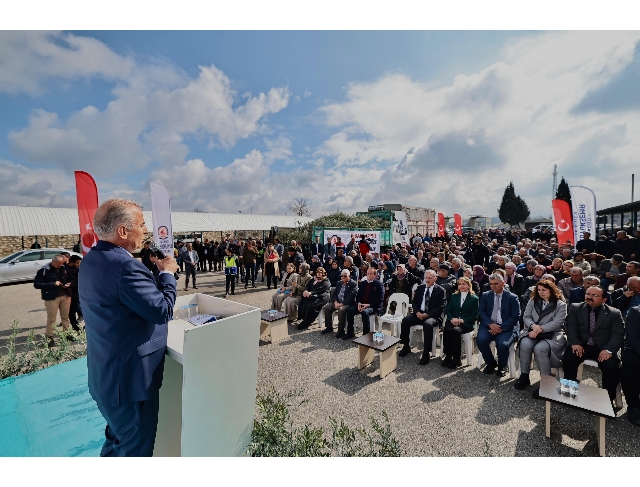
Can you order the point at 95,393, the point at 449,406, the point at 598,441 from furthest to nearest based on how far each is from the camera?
the point at 449,406, the point at 598,441, the point at 95,393

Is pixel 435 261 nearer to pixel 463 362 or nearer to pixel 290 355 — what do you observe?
pixel 463 362

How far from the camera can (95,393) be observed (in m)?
1.83

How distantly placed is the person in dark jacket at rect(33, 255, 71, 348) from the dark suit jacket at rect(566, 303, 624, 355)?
8856mm

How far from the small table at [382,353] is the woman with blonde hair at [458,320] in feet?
2.93

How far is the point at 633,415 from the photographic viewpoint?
335cm

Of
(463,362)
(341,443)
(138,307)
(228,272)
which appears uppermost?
(138,307)

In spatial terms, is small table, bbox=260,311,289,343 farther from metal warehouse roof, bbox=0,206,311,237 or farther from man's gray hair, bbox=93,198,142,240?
metal warehouse roof, bbox=0,206,311,237

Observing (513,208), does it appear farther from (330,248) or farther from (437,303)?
(437,303)

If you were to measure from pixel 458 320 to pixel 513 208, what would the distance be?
6587 cm

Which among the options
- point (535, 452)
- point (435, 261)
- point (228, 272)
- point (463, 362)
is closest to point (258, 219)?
point (228, 272)

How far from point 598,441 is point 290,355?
419cm

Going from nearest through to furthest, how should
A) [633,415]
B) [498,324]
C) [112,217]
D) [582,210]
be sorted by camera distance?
1. [112,217]
2. [633,415]
3. [498,324]
4. [582,210]

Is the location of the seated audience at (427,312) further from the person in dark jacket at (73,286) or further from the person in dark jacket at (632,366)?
the person in dark jacket at (73,286)

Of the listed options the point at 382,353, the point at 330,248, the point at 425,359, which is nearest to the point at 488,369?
the point at 425,359
